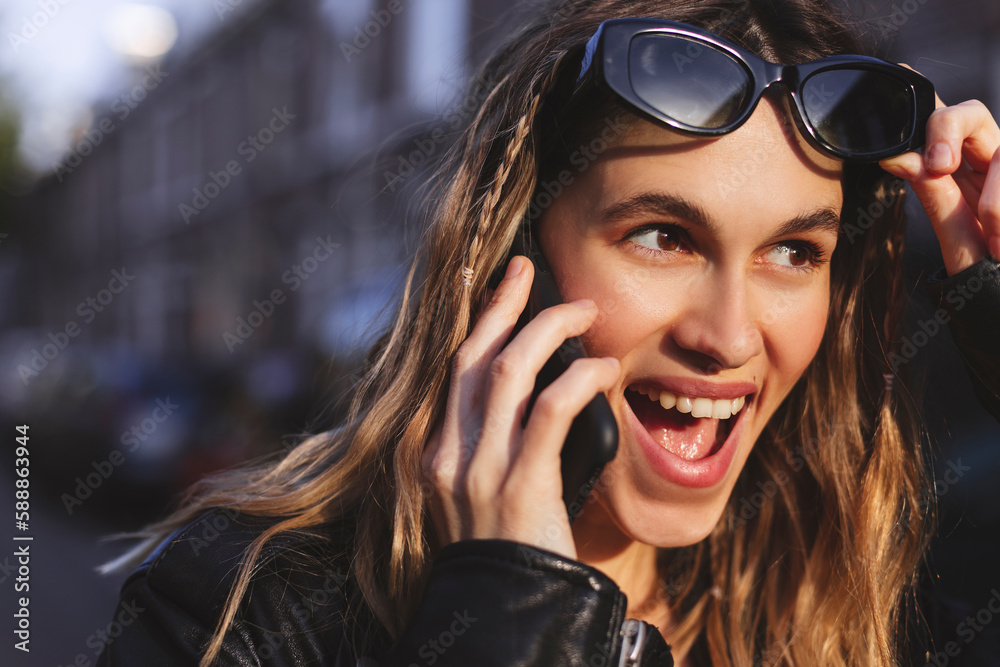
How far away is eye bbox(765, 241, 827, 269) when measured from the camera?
1774 millimetres

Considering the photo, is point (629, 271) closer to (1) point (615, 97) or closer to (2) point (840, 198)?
(1) point (615, 97)

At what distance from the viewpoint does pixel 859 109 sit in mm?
1713

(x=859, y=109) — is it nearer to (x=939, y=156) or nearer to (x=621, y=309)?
(x=939, y=156)

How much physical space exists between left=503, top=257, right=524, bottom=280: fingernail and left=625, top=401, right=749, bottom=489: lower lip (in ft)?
1.37

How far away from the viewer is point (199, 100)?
2486 centimetres

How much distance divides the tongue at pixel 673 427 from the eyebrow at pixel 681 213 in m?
0.51

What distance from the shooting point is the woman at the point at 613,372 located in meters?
1.43

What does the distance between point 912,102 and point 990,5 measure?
746 centimetres
